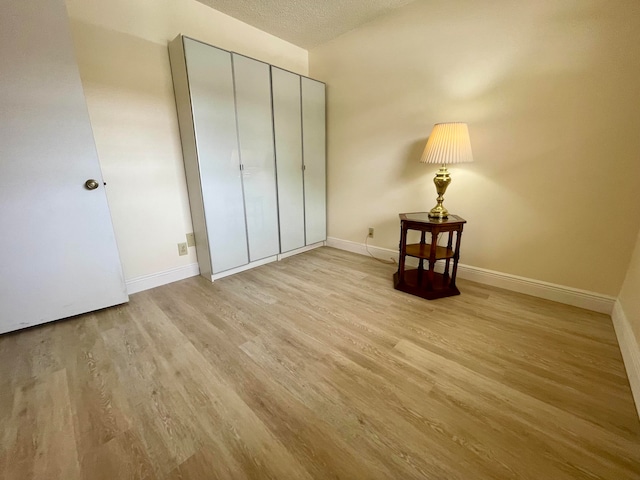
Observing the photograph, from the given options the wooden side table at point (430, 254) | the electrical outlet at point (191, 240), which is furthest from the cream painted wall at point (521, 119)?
the electrical outlet at point (191, 240)

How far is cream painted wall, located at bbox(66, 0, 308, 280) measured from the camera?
6.05 ft

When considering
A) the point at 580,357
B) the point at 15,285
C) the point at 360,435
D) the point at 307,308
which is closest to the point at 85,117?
the point at 15,285

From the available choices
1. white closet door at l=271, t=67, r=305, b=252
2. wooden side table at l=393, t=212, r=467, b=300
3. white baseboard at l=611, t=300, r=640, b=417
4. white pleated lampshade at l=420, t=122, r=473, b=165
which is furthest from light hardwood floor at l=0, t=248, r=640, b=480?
white closet door at l=271, t=67, r=305, b=252

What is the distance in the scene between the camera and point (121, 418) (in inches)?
44.1

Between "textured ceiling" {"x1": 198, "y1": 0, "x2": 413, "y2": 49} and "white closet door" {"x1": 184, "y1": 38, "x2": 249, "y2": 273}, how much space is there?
525mm

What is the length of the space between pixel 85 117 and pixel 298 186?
6.06ft

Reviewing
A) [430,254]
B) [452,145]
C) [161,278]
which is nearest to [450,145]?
[452,145]

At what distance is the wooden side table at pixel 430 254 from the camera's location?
2014 mm

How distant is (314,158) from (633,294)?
9.21ft

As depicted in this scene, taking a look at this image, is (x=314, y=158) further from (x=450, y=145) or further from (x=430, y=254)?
(x=430, y=254)

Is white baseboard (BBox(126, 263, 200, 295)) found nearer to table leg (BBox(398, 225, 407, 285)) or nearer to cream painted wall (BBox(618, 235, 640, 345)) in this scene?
table leg (BBox(398, 225, 407, 285))

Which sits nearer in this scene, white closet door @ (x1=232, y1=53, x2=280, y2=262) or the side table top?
the side table top

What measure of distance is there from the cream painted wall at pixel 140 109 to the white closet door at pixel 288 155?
1.96 feet

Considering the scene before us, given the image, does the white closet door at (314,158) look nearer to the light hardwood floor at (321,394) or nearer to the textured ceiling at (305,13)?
the textured ceiling at (305,13)
